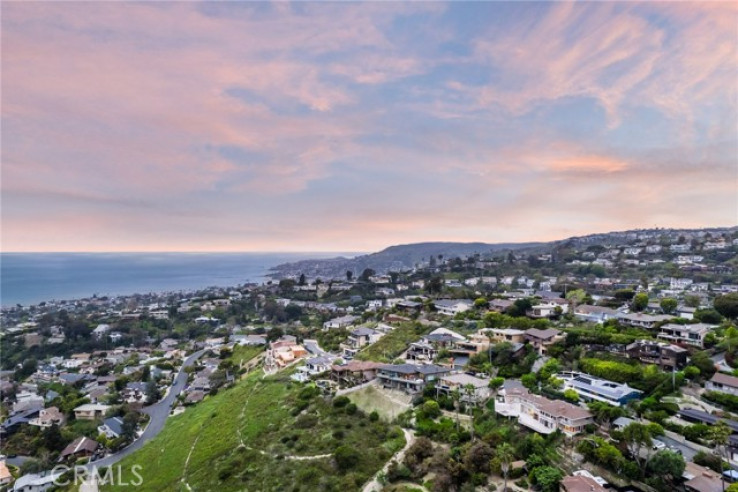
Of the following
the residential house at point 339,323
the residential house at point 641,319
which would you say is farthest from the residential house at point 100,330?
the residential house at point 641,319

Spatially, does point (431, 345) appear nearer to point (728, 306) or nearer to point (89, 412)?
point (728, 306)

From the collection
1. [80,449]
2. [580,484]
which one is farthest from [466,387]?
[80,449]

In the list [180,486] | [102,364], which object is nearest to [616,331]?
[180,486]

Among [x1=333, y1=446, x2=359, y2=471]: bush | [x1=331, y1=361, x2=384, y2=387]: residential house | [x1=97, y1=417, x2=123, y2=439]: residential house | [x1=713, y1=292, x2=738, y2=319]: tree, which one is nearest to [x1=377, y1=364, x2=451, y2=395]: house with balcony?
[x1=331, y1=361, x2=384, y2=387]: residential house

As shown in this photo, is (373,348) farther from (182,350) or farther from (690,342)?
(182,350)

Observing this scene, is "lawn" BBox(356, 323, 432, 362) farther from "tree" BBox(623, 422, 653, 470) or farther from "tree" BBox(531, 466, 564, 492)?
"tree" BBox(623, 422, 653, 470)

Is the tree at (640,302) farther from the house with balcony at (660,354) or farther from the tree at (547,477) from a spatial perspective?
the tree at (547,477)
